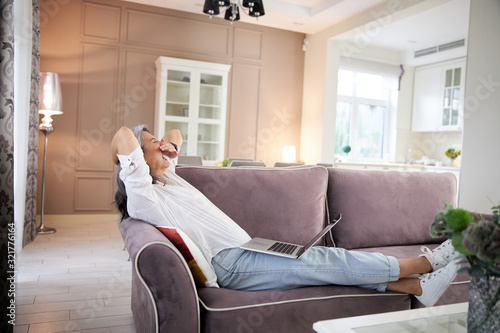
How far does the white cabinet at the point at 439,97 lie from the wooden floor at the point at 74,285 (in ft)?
17.1

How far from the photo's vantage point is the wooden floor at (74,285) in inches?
77.7

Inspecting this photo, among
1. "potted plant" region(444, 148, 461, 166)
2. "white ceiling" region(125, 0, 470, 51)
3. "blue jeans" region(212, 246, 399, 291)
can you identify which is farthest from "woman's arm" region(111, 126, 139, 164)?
"potted plant" region(444, 148, 461, 166)

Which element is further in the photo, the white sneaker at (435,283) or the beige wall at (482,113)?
the beige wall at (482,113)

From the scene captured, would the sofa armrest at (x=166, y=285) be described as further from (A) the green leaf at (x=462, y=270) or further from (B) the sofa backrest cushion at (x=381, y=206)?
(B) the sofa backrest cushion at (x=381, y=206)

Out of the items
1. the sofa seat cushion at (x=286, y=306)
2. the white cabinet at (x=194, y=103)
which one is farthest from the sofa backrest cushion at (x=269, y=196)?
the white cabinet at (x=194, y=103)

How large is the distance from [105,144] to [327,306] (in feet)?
13.4

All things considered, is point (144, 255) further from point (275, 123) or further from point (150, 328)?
point (275, 123)

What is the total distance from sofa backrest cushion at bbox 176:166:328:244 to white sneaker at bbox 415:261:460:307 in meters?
0.60

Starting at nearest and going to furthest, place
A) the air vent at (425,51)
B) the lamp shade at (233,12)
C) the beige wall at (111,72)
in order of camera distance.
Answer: the lamp shade at (233,12) → the beige wall at (111,72) → the air vent at (425,51)

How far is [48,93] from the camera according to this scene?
13.2ft

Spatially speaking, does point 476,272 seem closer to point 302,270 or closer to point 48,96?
point 302,270

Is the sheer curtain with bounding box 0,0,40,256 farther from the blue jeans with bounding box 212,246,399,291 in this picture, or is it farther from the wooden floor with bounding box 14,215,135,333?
the blue jeans with bounding box 212,246,399,291

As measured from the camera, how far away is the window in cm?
655

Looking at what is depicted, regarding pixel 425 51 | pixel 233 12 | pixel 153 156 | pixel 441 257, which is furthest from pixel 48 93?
pixel 425 51
